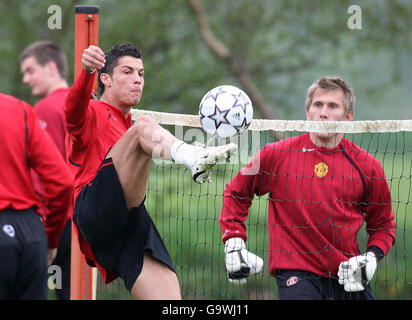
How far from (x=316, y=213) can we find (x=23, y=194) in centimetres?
220

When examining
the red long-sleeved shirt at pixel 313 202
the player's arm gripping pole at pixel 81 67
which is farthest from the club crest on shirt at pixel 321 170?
the player's arm gripping pole at pixel 81 67

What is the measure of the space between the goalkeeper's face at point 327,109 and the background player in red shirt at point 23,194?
2.12 meters

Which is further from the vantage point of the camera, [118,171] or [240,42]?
[240,42]

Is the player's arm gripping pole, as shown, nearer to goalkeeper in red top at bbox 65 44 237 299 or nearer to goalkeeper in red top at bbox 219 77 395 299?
goalkeeper in red top at bbox 65 44 237 299

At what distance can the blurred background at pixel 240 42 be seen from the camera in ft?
41.8

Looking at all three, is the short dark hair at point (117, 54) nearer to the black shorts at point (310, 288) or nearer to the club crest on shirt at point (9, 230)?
the club crest on shirt at point (9, 230)

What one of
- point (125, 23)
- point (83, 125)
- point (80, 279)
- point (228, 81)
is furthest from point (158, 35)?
point (83, 125)

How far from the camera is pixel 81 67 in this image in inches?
245

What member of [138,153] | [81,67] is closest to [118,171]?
[138,153]

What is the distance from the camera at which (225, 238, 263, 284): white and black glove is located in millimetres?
5320

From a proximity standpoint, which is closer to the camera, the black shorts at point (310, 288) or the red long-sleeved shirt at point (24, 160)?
the red long-sleeved shirt at point (24, 160)

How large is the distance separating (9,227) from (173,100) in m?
8.61

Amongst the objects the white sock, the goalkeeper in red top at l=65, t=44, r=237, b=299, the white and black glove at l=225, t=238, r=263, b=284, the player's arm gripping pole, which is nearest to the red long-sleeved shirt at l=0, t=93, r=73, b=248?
the goalkeeper in red top at l=65, t=44, r=237, b=299

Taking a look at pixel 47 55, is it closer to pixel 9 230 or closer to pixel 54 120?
pixel 54 120
